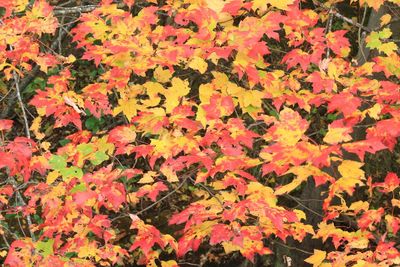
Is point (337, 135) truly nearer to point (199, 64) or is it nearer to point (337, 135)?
point (337, 135)

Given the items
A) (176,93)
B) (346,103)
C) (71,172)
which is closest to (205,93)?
(176,93)

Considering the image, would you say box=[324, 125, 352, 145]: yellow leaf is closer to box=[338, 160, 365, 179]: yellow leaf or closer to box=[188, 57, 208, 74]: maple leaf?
box=[338, 160, 365, 179]: yellow leaf

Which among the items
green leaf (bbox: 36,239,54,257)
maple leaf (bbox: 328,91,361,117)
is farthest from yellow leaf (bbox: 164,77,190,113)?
green leaf (bbox: 36,239,54,257)

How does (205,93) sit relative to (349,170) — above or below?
above

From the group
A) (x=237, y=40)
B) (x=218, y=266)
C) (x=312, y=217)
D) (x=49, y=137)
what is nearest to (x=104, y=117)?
(x=49, y=137)

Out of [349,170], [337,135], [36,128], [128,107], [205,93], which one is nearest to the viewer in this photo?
[337,135]

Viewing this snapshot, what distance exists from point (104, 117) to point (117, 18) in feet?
9.76

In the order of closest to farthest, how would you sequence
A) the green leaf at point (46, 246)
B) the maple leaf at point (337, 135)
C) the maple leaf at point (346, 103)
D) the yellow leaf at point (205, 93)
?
the maple leaf at point (337, 135), the maple leaf at point (346, 103), the yellow leaf at point (205, 93), the green leaf at point (46, 246)

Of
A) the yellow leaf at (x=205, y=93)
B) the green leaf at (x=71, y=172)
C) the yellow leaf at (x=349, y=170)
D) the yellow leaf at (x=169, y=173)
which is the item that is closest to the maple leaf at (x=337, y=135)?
the yellow leaf at (x=349, y=170)

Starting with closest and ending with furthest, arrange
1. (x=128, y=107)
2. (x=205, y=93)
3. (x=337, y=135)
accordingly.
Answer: (x=337, y=135) → (x=205, y=93) → (x=128, y=107)

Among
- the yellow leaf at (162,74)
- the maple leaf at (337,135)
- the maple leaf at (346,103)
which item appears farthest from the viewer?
Answer: the yellow leaf at (162,74)

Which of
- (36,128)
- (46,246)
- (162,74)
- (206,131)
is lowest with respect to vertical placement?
(46,246)

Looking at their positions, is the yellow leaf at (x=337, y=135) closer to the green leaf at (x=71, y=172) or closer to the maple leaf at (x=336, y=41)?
the maple leaf at (x=336, y=41)

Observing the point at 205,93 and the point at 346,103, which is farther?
the point at 205,93
